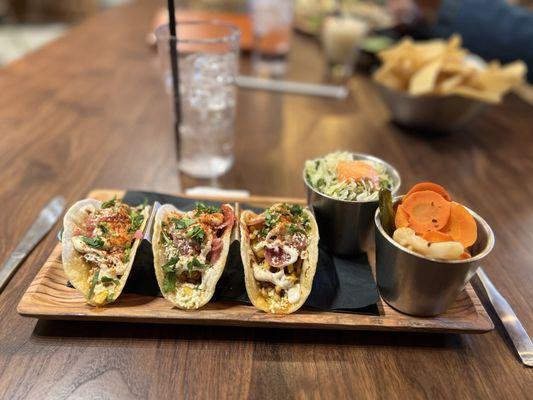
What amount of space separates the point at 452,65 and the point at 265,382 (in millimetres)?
1812

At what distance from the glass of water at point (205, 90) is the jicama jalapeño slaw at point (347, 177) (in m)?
0.58

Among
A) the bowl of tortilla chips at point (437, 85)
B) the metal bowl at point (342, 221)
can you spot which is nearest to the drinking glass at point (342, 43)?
the bowl of tortilla chips at point (437, 85)

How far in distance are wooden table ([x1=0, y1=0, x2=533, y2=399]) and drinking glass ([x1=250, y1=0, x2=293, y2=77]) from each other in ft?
0.52

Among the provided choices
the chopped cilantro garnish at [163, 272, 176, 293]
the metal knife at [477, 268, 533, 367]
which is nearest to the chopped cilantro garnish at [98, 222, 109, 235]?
the chopped cilantro garnish at [163, 272, 176, 293]

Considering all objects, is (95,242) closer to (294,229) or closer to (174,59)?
(294,229)

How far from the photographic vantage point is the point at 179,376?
0.90 m

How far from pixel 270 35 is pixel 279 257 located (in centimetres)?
227

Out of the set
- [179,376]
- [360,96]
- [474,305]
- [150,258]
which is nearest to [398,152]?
[360,96]

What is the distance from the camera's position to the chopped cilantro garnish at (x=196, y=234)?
3.53 ft

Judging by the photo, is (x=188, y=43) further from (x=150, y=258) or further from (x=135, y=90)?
(x=135, y=90)

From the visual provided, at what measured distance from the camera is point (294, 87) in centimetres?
263

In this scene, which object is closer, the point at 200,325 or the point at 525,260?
the point at 200,325

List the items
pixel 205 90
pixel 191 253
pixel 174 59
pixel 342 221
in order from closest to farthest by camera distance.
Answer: pixel 191 253
pixel 342 221
pixel 174 59
pixel 205 90

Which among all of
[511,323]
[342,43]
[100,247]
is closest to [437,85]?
[342,43]
